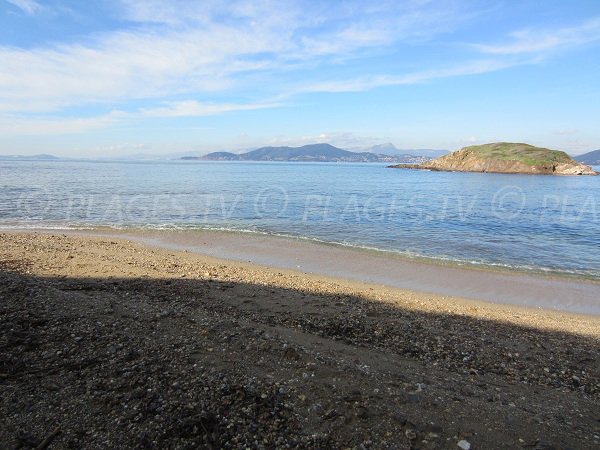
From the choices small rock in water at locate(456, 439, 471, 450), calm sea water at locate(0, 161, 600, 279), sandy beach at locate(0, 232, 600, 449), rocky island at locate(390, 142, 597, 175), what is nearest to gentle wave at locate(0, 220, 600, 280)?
calm sea water at locate(0, 161, 600, 279)

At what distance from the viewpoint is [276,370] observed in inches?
253

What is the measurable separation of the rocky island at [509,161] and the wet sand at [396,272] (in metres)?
147

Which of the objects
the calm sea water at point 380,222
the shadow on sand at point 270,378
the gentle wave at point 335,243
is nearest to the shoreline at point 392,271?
the gentle wave at point 335,243

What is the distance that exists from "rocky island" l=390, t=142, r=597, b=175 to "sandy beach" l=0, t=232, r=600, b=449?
154060 mm

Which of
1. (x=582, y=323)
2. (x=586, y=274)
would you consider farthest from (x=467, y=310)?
(x=586, y=274)

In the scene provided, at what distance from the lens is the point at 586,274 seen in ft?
56.5

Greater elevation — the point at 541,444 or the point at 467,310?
the point at 541,444

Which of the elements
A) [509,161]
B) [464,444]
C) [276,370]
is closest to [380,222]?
[276,370]

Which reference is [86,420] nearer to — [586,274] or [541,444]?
[541,444]

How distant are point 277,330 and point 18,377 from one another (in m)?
4.56

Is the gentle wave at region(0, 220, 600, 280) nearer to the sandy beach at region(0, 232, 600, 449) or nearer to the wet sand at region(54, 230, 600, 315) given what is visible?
the wet sand at region(54, 230, 600, 315)

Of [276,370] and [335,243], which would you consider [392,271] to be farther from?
[276,370]

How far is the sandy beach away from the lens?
497cm

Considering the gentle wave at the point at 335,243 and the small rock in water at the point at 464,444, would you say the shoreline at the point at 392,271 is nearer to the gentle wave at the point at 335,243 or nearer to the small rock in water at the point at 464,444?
the gentle wave at the point at 335,243
